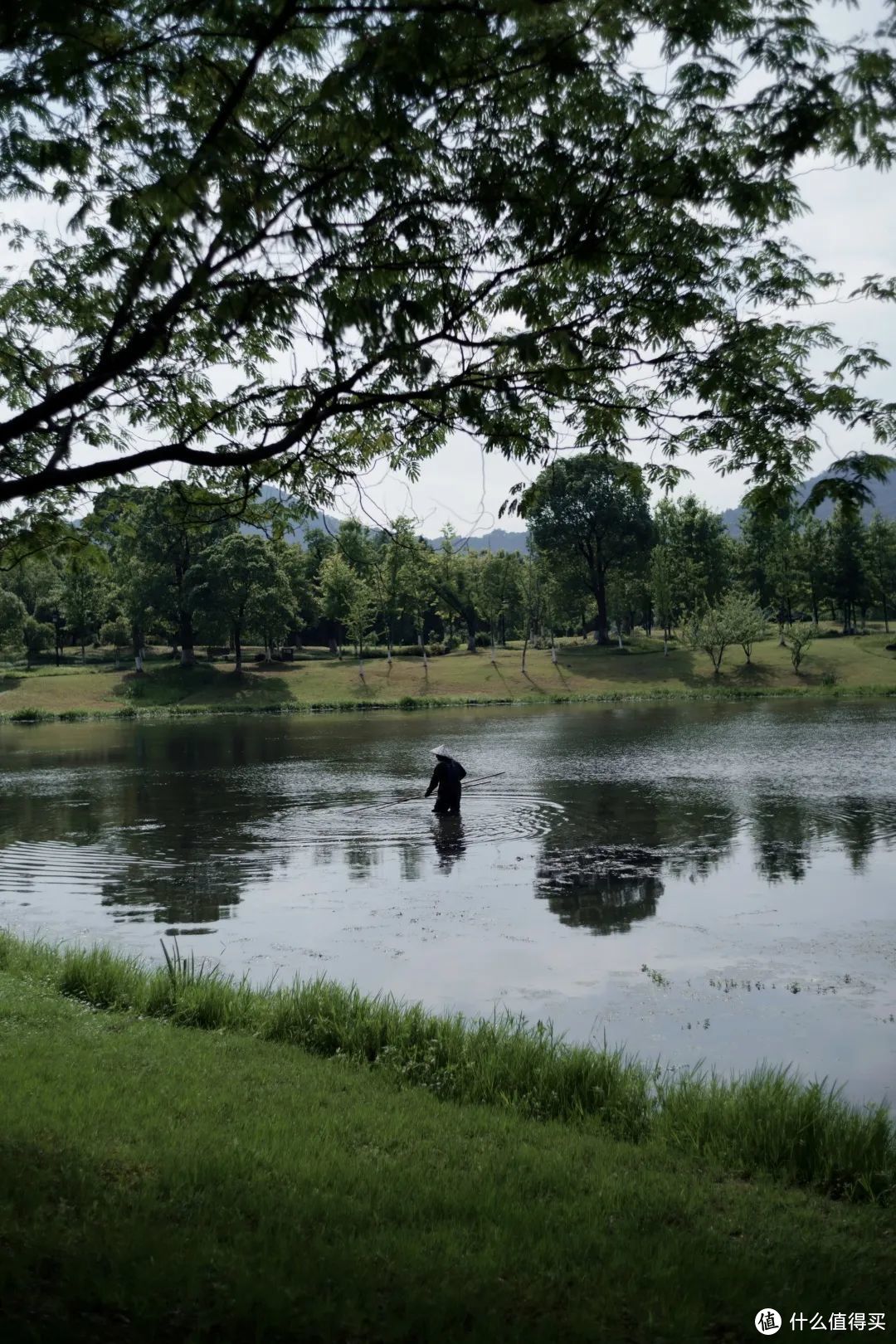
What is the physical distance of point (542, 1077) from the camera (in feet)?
28.7

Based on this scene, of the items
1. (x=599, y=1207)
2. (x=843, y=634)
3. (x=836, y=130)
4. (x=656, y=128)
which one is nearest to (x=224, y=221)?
(x=656, y=128)

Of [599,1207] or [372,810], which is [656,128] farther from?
[372,810]

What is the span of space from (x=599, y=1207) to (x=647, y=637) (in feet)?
354

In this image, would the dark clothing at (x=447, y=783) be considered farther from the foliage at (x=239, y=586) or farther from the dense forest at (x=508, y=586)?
the foliage at (x=239, y=586)

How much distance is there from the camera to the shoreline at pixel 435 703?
72.2 m

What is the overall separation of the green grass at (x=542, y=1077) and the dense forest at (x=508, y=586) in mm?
67042

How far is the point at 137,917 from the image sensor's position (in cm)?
1692

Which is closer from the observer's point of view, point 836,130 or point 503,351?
point 836,130

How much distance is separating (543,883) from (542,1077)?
9858mm

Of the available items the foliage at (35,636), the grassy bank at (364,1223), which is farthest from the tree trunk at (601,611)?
the grassy bank at (364,1223)

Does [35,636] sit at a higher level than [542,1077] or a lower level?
higher

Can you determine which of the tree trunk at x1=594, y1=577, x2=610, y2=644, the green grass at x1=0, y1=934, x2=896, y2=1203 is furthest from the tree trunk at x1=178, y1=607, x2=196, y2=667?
the green grass at x1=0, y1=934, x2=896, y2=1203

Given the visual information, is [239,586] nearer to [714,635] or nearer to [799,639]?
[714,635]

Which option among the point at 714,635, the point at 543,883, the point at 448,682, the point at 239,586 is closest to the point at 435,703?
the point at 448,682
